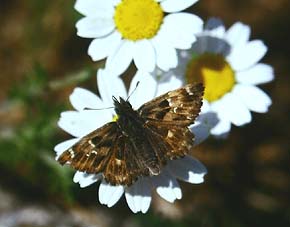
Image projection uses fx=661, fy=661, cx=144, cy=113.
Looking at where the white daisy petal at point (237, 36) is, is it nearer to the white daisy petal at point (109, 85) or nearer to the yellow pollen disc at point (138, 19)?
the yellow pollen disc at point (138, 19)

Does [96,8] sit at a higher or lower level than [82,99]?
higher

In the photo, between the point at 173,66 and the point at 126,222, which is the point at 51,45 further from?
the point at 173,66

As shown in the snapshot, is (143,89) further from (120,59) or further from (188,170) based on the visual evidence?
(188,170)

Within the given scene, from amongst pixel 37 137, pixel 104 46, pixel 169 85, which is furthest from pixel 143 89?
pixel 37 137

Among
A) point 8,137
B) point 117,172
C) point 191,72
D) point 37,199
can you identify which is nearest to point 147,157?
point 117,172

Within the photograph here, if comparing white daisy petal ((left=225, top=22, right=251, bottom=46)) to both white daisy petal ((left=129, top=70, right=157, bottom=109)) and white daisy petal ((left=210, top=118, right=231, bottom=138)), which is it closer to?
white daisy petal ((left=210, top=118, right=231, bottom=138))

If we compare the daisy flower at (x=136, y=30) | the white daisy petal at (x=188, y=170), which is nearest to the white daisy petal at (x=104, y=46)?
the daisy flower at (x=136, y=30)
